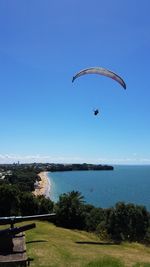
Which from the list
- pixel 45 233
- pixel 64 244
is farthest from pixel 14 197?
pixel 64 244

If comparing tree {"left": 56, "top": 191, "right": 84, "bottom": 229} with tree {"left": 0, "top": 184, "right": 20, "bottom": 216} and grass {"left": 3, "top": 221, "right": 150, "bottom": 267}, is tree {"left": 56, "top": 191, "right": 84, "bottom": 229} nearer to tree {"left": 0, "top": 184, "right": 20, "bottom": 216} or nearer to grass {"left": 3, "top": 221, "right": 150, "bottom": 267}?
tree {"left": 0, "top": 184, "right": 20, "bottom": 216}

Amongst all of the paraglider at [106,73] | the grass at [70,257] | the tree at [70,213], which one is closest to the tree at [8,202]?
the tree at [70,213]

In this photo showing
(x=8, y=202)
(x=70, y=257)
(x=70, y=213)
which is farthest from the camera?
(x=8, y=202)

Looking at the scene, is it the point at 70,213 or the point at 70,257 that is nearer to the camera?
the point at 70,257

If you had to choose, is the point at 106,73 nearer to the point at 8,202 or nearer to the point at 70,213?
the point at 70,213

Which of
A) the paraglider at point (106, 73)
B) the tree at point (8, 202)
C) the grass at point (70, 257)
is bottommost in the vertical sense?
the grass at point (70, 257)

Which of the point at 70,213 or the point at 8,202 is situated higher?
the point at 8,202

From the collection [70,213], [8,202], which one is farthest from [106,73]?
[8,202]

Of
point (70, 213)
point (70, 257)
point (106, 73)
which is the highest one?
point (106, 73)

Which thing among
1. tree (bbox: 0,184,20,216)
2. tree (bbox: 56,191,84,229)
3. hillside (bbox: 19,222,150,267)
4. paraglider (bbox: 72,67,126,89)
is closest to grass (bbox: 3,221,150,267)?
hillside (bbox: 19,222,150,267)

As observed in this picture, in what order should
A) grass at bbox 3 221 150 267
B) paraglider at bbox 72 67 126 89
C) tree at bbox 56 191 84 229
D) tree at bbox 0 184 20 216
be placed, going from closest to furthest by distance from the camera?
grass at bbox 3 221 150 267
paraglider at bbox 72 67 126 89
tree at bbox 56 191 84 229
tree at bbox 0 184 20 216

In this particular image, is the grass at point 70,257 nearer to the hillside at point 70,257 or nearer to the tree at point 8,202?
the hillside at point 70,257

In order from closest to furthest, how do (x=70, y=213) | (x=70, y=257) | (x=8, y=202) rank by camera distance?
(x=70, y=257) → (x=70, y=213) → (x=8, y=202)
